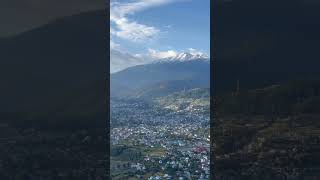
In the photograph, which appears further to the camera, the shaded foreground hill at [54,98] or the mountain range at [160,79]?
the mountain range at [160,79]

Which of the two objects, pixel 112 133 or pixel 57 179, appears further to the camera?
pixel 112 133
